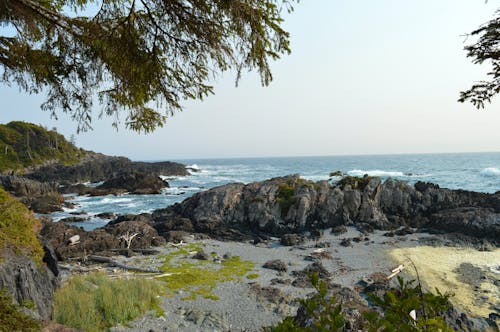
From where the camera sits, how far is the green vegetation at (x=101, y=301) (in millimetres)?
8516

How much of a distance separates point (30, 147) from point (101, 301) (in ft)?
263

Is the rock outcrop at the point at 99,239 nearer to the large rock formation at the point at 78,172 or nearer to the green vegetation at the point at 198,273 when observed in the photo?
the green vegetation at the point at 198,273

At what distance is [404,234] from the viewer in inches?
868

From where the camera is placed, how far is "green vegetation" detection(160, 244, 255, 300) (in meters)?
12.2

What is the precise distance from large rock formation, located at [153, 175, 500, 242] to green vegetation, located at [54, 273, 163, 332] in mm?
11707

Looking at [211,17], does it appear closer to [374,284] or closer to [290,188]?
[374,284]

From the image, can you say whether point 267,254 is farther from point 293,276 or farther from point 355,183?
point 355,183

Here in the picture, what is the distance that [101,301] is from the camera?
31.0 ft

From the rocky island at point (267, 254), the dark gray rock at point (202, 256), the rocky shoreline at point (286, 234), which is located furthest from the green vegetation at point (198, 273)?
the rocky shoreline at point (286, 234)

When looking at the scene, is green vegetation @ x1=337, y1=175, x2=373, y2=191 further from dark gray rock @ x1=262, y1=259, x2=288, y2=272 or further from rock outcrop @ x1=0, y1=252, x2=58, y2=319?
rock outcrop @ x1=0, y1=252, x2=58, y2=319

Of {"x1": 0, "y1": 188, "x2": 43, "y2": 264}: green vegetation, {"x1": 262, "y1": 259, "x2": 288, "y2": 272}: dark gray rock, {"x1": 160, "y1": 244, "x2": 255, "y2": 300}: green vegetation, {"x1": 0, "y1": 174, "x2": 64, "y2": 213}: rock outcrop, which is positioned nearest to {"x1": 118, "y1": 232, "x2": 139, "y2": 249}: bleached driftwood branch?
{"x1": 160, "y1": 244, "x2": 255, "y2": 300}: green vegetation

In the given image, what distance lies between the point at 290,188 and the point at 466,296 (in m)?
15.9

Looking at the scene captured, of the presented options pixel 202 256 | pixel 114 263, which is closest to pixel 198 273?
pixel 202 256

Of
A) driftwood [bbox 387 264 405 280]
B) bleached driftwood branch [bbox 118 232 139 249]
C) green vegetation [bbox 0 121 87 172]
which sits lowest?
driftwood [bbox 387 264 405 280]
